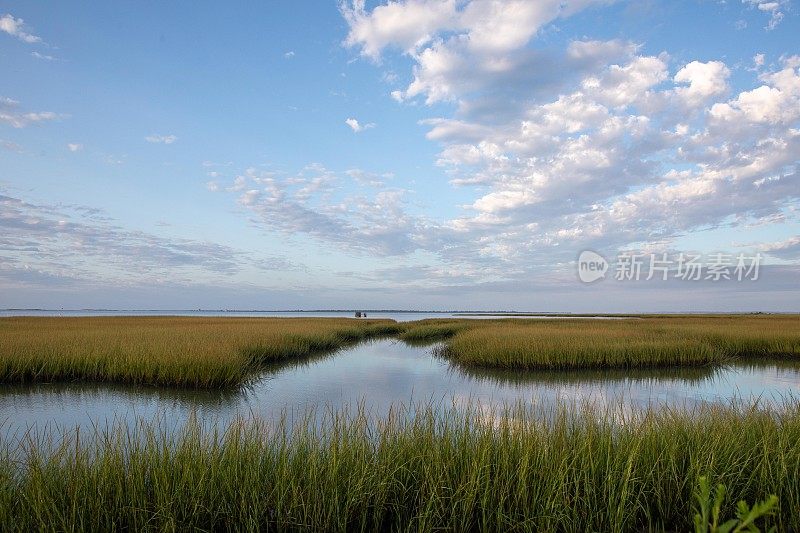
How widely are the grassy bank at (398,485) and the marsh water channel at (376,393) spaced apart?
6.30 ft

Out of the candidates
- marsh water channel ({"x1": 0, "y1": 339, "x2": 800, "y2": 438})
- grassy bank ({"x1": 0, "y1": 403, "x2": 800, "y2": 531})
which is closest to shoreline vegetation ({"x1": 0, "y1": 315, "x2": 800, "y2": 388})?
marsh water channel ({"x1": 0, "y1": 339, "x2": 800, "y2": 438})

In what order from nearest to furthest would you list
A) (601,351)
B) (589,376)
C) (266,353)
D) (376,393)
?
(376,393), (589,376), (601,351), (266,353)

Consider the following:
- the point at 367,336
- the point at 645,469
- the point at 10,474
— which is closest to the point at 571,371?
the point at 645,469

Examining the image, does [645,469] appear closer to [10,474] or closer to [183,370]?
[10,474]

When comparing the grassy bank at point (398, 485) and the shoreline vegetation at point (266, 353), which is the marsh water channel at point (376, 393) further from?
the grassy bank at point (398, 485)

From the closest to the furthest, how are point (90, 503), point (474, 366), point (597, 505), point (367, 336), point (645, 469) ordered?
point (90, 503) < point (597, 505) < point (645, 469) < point (474, 366) < point (367, 336)

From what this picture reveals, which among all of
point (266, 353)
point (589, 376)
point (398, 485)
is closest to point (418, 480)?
point (398, 485)

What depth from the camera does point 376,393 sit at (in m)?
11.9

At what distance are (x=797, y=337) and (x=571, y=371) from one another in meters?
13.2

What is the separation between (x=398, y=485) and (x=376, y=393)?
733cm

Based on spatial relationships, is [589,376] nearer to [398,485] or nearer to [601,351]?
[601,351]

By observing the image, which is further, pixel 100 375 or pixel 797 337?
pixel 797 337

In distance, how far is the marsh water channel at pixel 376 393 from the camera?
9016 millimetres

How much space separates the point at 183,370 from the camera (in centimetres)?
1223
